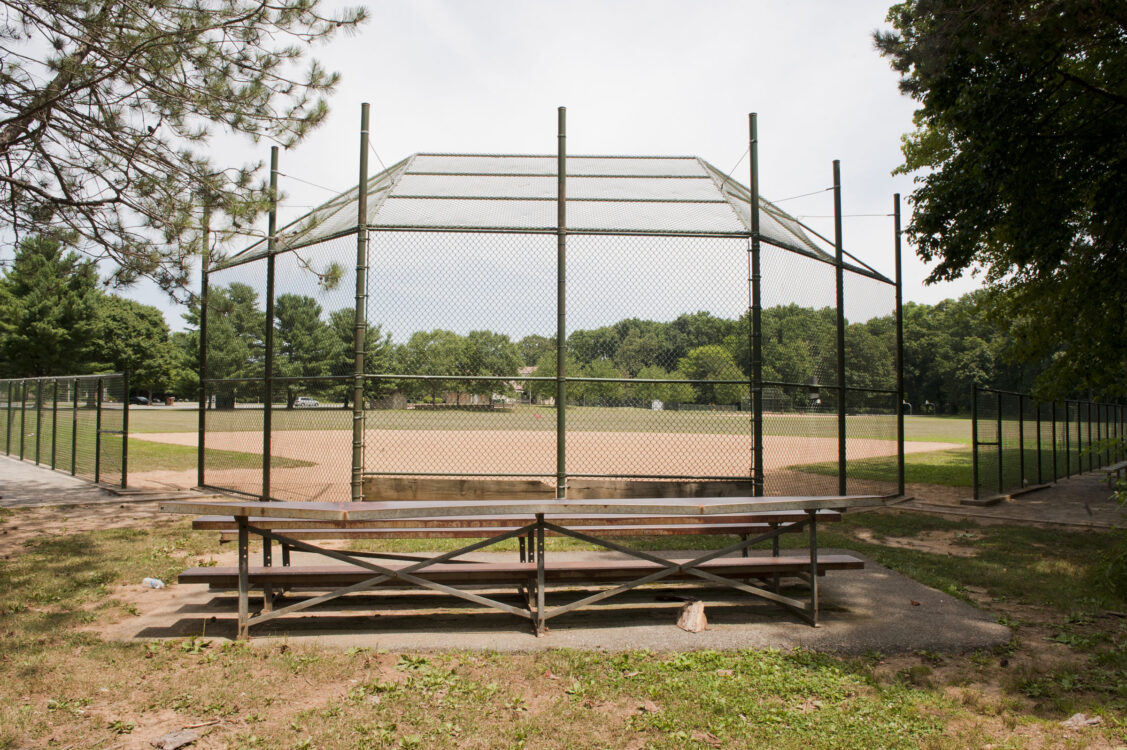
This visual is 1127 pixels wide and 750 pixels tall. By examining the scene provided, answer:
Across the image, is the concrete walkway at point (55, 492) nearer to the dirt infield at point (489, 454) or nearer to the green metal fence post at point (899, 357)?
the dirt infield at point (489, 454)

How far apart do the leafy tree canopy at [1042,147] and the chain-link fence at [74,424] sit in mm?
11448

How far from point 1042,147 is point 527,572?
6633mm

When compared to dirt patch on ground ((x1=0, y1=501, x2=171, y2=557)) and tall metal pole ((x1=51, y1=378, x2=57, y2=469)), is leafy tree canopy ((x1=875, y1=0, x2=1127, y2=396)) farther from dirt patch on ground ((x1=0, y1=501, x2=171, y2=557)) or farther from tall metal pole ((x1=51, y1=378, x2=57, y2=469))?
tall metal pole ((x1=51, y1=378, x2=57, y2=469))

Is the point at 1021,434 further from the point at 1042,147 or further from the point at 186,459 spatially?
the point at 186,459

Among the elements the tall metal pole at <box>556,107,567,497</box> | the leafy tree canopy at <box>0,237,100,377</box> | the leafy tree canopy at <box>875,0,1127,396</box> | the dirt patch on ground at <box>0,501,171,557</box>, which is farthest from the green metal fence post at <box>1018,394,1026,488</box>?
the leafy tree canopy at <box>0,237,100,377</box>

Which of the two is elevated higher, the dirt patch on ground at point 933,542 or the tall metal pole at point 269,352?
the tall metal pole at point 269,352

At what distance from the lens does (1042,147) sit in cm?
668

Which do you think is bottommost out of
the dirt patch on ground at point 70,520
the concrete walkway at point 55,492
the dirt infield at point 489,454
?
the concrete walkway at point 55,492

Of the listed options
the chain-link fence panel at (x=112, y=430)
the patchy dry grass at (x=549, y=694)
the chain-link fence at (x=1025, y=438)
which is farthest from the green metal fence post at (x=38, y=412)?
the chain-link fence at (x=1025, y=438)

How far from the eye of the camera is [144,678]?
3.47m

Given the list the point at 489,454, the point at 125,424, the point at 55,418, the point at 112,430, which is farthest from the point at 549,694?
the point at 55,418

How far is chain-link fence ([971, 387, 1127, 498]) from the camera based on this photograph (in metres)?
11.2

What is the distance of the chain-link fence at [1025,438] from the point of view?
11.2m

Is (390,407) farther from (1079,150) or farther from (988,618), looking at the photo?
(1079,150)
